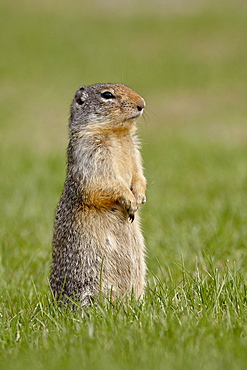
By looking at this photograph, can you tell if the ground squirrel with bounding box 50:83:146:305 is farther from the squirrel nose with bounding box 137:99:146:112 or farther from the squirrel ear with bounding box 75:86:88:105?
the squirrel ear with bounding box 75:86:88:105

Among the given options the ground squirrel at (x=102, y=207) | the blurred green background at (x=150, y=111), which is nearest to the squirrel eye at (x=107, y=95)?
the ground squirrel at (x=102, y=207)

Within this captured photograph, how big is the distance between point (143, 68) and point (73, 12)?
10.7 meters

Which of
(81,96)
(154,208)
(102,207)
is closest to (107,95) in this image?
(81,96)

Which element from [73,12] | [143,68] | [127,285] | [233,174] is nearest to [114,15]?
[73,12]

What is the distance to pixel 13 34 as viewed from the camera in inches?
1210

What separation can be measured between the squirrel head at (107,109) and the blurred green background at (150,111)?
3.68 feet

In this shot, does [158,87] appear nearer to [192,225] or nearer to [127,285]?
[192,225]

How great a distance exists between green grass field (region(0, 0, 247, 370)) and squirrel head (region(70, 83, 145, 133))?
47cm

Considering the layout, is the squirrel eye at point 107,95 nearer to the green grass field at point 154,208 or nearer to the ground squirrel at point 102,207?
the ground squirrel at point 102,207

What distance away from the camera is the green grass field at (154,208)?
2.90m

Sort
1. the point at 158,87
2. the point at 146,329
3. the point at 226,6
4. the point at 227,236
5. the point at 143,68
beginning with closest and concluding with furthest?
the point at 146,329 < the point at 227,236 < the point at 158,87 < the point at 143,68 < the point at 226,6

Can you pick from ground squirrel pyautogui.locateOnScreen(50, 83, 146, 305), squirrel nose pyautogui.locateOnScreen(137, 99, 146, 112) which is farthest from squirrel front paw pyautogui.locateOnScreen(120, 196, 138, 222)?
squirrel nose pyautogui.locateOnScreen(137, 99, 146, 112)

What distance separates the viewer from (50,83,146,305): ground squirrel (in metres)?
3.89

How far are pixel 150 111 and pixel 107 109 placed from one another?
1.94 m
